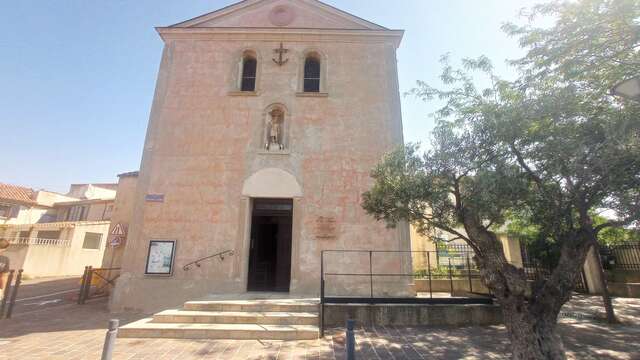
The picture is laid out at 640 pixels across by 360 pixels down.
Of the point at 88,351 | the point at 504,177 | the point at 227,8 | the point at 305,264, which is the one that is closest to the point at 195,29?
the point at 227,8

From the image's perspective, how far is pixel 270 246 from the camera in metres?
10.8

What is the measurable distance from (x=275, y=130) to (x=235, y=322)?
707 centimetres

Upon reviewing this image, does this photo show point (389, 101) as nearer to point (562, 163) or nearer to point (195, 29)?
point (562, 163)

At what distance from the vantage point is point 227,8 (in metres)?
12.9

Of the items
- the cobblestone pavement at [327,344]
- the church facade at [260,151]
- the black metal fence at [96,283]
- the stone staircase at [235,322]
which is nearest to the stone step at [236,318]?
the stone staircase at [235,322]

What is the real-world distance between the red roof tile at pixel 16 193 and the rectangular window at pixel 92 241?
11.3 m

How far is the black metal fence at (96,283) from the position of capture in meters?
10.9

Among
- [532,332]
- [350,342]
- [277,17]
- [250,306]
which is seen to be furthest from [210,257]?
[277,17]

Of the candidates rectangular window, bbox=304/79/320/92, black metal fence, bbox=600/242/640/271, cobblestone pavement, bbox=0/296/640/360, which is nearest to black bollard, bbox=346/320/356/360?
cobblestone pavement, bbox=0/296/640/360

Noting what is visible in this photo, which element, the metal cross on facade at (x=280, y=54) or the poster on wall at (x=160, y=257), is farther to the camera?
the metal cross on facade at (x=280, y=54)

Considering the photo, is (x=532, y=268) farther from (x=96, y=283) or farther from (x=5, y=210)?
(x=5, y=210)

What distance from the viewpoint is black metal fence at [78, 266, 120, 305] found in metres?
10.9

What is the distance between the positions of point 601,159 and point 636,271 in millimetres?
12378

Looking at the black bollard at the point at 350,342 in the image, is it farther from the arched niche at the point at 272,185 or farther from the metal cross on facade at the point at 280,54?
the metal cross on facade at the point at 280,54
